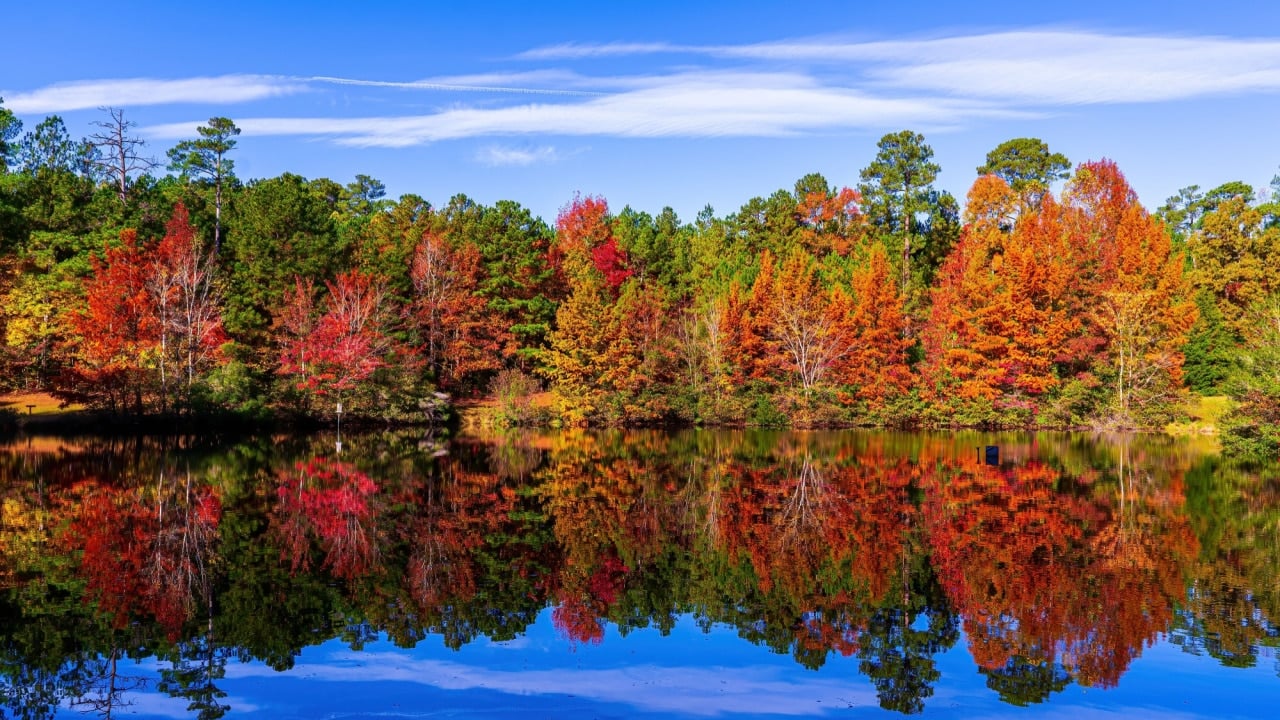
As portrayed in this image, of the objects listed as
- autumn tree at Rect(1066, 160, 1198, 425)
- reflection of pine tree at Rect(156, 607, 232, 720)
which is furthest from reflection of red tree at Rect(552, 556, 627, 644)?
autumn tree at Rect(1066, 160, 1198, 425)

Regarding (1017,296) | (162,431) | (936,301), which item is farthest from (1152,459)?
(162,431)

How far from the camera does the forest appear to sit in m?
46.9

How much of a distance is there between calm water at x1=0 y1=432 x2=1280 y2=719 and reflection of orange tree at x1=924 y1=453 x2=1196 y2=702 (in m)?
0.06

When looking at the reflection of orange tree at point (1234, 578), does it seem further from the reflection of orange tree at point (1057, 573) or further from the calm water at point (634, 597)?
the reflection of orange tree at point (1057, 573)

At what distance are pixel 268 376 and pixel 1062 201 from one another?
50.5 metres

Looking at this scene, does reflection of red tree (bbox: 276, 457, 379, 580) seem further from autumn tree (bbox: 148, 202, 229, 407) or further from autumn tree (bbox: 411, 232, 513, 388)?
autumn tree (bbox: 411, 232, 513, 388)

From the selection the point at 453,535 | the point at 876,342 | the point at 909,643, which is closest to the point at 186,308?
the point at 453,535

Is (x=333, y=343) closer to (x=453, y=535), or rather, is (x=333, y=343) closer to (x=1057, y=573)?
(x=453, y=535)

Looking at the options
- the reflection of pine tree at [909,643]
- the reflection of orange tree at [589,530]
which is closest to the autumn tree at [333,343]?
the reflection of orange tree at [589,530]

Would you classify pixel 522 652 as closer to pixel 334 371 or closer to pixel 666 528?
pixel 666 528

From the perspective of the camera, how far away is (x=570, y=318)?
5369cm

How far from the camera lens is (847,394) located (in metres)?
52.8

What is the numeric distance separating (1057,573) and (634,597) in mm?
6860

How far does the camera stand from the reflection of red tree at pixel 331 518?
56.5 feet
